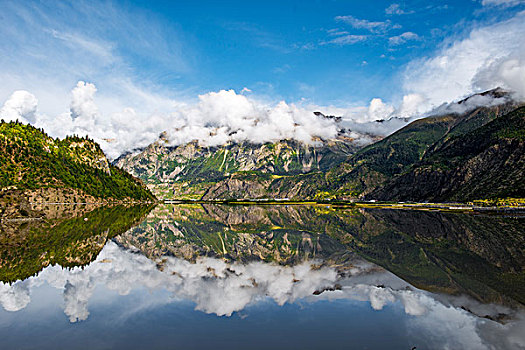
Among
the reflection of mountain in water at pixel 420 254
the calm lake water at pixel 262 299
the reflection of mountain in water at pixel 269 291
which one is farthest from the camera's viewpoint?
the reflection of mountain in water at pixel 420 254

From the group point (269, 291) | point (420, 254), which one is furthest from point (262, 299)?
point (420, 254)

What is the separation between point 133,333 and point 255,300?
7.56 meters

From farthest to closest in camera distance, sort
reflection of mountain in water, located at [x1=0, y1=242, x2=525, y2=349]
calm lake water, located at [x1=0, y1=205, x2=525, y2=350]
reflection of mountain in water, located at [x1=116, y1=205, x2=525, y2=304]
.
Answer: reflection of mountain in water, located at [x1=116, y1=205, x2=525, y2=304] < reflection of mountain in water, located at [x1=0, y1=242, x2=525, y2=349] < calm lake water, located at [x1=0, y1=205, x2=525, y2=350]

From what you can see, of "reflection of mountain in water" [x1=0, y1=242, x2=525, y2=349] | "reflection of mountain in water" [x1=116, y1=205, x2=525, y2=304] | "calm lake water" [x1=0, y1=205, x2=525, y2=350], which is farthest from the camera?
"reflection of mountain in water" [x1=116, y1=205, x2=525, y2=304]

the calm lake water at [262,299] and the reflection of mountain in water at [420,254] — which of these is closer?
the calm lake water at [262,299]

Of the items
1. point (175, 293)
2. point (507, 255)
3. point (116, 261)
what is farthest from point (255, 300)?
point (507, 255)

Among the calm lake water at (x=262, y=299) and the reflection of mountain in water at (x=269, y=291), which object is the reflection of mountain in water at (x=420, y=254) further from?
the reflection of mountain in water at (x=269, y=291)

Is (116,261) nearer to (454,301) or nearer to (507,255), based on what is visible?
(454,301)

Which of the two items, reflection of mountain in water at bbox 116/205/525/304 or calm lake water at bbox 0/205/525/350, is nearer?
calm lake water at bbox 0/205/525/350

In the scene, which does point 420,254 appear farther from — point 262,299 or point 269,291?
point 262,299

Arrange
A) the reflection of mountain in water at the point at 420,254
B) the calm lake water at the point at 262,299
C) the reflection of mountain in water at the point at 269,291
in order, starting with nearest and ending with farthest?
the calm lake water at the point at 262,299 → the reflection of mountain in water at the point at 269,291 → the reflection of mountain in water at the point at 420,254

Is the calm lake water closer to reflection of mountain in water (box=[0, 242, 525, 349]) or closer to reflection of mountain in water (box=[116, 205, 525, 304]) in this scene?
reflection of mountain in water (box=[0, 242, 525, 349])

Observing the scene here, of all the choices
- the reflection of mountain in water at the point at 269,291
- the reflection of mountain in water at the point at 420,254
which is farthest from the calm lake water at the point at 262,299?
the reflection of mountain in water at the point at 420,254

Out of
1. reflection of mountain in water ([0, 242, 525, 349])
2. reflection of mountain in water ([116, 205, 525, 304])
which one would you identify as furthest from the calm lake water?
reflection of mountain in water ([116, 205, 525, 304])
